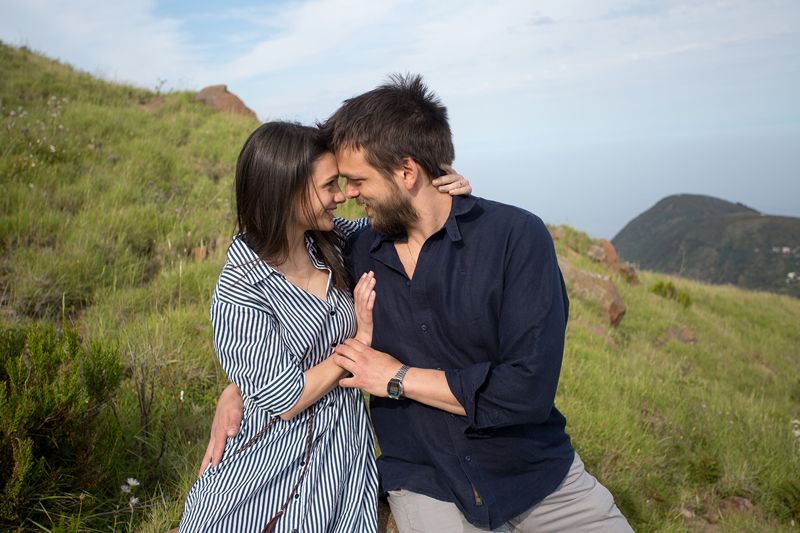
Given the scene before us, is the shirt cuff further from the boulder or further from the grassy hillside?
the boulder

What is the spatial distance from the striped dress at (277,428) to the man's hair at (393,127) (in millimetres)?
634

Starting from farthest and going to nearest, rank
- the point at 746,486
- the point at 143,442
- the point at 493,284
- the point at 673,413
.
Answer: the point at 673,413 < the point at 746,486 < the point at 143,442 < the point at 493,284

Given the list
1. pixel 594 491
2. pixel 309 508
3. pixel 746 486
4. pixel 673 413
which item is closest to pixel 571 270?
pixel 673 413

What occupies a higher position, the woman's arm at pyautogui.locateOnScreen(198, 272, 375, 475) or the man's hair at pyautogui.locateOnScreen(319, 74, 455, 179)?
the man's hair at pyautogui.locateOnScreen(319, 74, 455, 179)

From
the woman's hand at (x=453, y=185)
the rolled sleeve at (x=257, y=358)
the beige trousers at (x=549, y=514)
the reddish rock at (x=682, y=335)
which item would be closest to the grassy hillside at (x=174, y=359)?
the reddish rock at (x=682, y=335)

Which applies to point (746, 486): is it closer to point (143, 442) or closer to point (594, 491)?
point (594, 491)

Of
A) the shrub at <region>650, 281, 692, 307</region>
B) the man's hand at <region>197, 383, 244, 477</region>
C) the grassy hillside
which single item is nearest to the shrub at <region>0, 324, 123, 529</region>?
the grassy hillside

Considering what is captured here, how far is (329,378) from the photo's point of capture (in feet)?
7.78

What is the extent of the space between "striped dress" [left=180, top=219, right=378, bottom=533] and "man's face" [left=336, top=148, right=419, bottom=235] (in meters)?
0.42

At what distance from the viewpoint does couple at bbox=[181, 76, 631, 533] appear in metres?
2.28

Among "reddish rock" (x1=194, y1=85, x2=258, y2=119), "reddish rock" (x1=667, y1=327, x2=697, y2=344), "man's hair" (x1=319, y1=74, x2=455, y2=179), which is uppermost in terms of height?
"reddish rock" (x1=194, y1=85, x2=258, y2=119)

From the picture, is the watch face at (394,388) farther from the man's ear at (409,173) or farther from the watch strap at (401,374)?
the man's ear at (409,173)

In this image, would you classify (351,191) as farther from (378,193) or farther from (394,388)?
(394,388)

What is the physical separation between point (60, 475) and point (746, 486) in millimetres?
4760
